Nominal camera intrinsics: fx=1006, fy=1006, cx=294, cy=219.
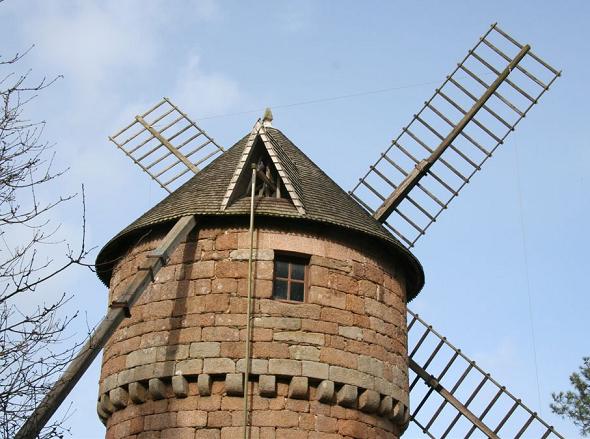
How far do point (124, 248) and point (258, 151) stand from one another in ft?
8.31

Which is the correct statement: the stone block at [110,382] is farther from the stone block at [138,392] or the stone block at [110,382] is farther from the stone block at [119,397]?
the stone block at [138,392]

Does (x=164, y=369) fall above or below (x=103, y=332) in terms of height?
above

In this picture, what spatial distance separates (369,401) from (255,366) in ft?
5.47

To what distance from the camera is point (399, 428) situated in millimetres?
14562

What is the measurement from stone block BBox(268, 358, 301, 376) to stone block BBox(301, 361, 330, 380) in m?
0.08

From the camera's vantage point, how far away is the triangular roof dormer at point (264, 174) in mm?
14477

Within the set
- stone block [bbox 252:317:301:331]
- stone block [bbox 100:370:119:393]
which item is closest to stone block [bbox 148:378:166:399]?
stone block [bbox 100:370:119:393]

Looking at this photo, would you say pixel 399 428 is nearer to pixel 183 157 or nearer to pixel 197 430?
pixel 197 430

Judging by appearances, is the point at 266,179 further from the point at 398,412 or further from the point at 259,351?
the point at 398,412

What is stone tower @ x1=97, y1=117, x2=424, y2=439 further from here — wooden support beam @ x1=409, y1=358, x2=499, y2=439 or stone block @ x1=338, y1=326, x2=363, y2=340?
wooden support beam @ x1=409, y1=358, x2=499, y2=439

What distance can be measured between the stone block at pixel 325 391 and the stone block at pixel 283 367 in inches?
14.3

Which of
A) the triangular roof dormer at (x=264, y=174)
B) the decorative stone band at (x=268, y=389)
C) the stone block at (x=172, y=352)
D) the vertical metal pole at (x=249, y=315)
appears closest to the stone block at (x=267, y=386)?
the decorative stone band at (x=268, y=389)

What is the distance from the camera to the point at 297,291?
1389cm

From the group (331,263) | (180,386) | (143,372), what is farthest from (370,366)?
(143,372)
